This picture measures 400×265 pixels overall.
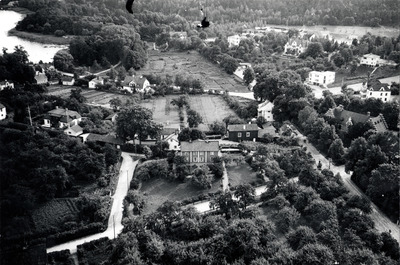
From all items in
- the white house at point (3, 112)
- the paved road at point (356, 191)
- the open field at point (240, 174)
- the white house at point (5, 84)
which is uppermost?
the white house at point (5, 84)

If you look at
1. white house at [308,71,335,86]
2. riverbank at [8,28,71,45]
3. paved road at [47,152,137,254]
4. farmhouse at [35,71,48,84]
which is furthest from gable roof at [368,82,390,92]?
riverbank at [8,28,71,45]

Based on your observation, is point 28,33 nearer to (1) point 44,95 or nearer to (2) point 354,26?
(1) point 44,95

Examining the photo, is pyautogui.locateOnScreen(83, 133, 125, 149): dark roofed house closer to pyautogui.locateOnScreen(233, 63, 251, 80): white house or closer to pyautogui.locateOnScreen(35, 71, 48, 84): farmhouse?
pyautogui.locateOnScreen(35, 71, 48, 84): farmhouse

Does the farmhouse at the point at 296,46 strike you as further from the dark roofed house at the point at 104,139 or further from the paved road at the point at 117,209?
the paved road at the point at 117,209

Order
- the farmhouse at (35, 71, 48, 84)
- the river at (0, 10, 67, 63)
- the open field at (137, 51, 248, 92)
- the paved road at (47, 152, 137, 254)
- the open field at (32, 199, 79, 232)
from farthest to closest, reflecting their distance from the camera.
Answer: the open field at (137, 51, 248, 92)
the river at (0, 10, 67, 63)
the farmhouse at (35, 71, 48, 84)
the open field at (32, 199, 79, 232)
the paved road at (47, 152, 137, 254)

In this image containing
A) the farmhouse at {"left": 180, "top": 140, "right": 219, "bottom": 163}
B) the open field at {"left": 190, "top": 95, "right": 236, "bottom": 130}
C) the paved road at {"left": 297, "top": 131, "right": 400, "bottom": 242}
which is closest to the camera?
the paved road at {"left": 297, "top": 131, "right": 400, "bottom": 242}

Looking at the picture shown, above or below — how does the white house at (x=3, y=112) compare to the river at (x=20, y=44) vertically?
below

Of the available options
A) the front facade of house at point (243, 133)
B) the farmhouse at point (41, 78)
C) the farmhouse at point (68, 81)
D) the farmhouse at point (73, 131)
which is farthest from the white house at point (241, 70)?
the farmhouse at point (73, 131)
